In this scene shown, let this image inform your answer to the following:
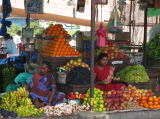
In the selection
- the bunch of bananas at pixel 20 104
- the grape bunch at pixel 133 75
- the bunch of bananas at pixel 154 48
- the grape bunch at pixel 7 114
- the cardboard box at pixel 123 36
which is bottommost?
the grape bunch at pixel 7 114

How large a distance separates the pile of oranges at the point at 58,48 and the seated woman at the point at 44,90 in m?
0.81

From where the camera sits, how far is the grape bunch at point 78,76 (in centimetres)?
610

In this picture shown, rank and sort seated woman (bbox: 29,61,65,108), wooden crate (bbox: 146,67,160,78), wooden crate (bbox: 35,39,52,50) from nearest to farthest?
1. seated woman (bbox: 29,61,65,108)
2. wooden crate (bbox: 35,39,52,50)
3. wooden crate (bbox: 146,67,160,78)

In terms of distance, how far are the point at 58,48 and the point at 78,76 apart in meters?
1.06

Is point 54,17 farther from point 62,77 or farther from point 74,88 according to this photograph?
point 74,88

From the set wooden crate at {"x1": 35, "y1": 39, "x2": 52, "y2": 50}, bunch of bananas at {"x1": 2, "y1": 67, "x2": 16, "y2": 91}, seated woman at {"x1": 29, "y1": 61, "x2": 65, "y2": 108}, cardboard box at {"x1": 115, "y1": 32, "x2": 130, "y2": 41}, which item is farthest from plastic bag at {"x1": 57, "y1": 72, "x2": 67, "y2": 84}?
cardboard box at {"x1": 115, "y1": 32, "x2": 130, "y2": 41}

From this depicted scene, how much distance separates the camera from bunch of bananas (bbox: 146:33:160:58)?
28.0ft

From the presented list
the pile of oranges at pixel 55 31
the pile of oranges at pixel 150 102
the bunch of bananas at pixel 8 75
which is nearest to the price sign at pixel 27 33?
the pile of oranges at pixel 55 31

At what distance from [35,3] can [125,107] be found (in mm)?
3062

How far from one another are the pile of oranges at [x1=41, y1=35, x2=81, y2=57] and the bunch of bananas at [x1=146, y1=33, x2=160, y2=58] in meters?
2.49

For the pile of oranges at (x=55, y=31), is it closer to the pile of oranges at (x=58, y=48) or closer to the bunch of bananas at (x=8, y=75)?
the pile of oranges at (x=58, y=48)

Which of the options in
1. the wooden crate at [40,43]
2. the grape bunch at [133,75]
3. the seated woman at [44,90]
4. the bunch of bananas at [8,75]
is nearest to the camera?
the seated woman at [44,90]

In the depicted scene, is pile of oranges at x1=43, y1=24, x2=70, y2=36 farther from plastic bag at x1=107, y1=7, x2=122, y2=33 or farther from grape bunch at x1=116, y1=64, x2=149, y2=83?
plastic bag at x1=107, y1=7, x2=122, y2=33

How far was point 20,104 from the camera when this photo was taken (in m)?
5.91
